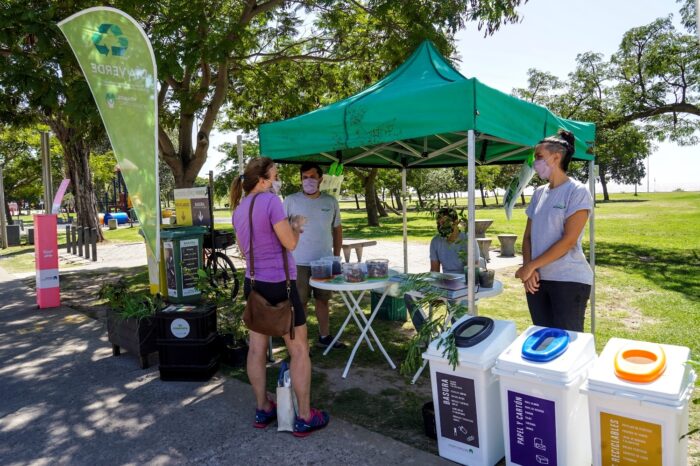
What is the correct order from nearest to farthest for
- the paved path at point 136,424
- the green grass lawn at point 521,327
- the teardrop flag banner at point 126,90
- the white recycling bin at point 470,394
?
the white recycling bin at point 470,394
the paved path at point 136,424
the green grass lawn at point 521,327
the teardrop flag banner at point 126,90

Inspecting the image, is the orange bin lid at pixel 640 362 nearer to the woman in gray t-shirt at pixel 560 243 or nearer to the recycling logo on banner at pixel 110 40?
the woman in gray t-shirt at pixel 560 243

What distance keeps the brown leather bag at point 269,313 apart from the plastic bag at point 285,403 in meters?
0.31

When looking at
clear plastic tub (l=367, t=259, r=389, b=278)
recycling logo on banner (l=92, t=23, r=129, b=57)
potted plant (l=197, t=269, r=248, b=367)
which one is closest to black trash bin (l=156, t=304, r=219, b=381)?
potted plant (l=197, t=269, r=248, b=367)

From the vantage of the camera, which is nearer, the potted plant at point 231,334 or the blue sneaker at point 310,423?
the blue sneaker at point 310,423

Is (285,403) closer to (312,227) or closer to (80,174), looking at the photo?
(312,227)

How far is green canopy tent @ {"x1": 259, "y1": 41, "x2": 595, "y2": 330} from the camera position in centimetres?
317

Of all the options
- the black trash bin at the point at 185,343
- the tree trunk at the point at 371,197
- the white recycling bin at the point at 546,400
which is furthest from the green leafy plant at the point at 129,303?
the tree trunk at the point at 371,197

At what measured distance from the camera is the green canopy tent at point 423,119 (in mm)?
3168

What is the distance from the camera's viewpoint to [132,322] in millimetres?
4574

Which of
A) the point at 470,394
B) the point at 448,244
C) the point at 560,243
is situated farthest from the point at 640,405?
the point at 448,244

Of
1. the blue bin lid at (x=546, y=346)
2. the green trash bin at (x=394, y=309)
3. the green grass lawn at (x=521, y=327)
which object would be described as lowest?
the green grass lawn at (x=521, y=327)

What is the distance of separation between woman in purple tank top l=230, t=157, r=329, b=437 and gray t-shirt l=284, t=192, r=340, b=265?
1403 mm

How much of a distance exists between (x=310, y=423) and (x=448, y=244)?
2094mm

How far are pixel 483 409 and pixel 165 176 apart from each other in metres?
59.1
